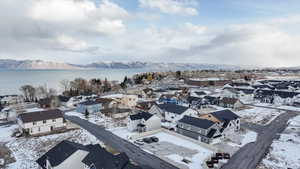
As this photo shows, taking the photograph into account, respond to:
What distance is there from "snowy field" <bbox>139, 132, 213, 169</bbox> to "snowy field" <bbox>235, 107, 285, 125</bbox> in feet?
65.6

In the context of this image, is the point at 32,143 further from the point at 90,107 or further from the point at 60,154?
the point at 90,107

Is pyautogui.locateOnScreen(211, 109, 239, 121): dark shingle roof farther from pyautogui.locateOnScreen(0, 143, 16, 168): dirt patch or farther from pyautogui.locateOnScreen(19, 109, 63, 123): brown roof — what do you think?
pyautogui.locateOnScreen(0, 143, 16, 168): dirt patch

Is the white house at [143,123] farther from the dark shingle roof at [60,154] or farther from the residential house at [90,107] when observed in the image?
the residential house at [90,107]

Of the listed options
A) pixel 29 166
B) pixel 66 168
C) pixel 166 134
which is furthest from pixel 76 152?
pixel 166 134

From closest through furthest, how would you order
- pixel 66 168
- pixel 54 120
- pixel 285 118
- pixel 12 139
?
pixel 66 168, pixel 12 139, pixel 54 120, pixel 285 118

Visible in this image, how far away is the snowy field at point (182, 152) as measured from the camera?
23781 mm

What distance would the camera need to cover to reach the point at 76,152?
65.6ft

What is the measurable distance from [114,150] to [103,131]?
9114mm

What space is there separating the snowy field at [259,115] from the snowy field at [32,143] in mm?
33908

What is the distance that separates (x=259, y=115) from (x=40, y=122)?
48380 mm

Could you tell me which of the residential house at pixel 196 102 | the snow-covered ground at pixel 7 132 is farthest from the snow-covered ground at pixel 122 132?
the residential house at pixel 196 102

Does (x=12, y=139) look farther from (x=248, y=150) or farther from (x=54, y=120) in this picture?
(x=248, y=150)

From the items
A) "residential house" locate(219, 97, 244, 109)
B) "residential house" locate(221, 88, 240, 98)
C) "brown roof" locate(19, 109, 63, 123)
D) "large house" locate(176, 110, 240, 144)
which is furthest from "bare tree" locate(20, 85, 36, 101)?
"residential house" locate(221, 88, 240, 98)

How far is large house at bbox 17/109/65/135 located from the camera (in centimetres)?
3481
